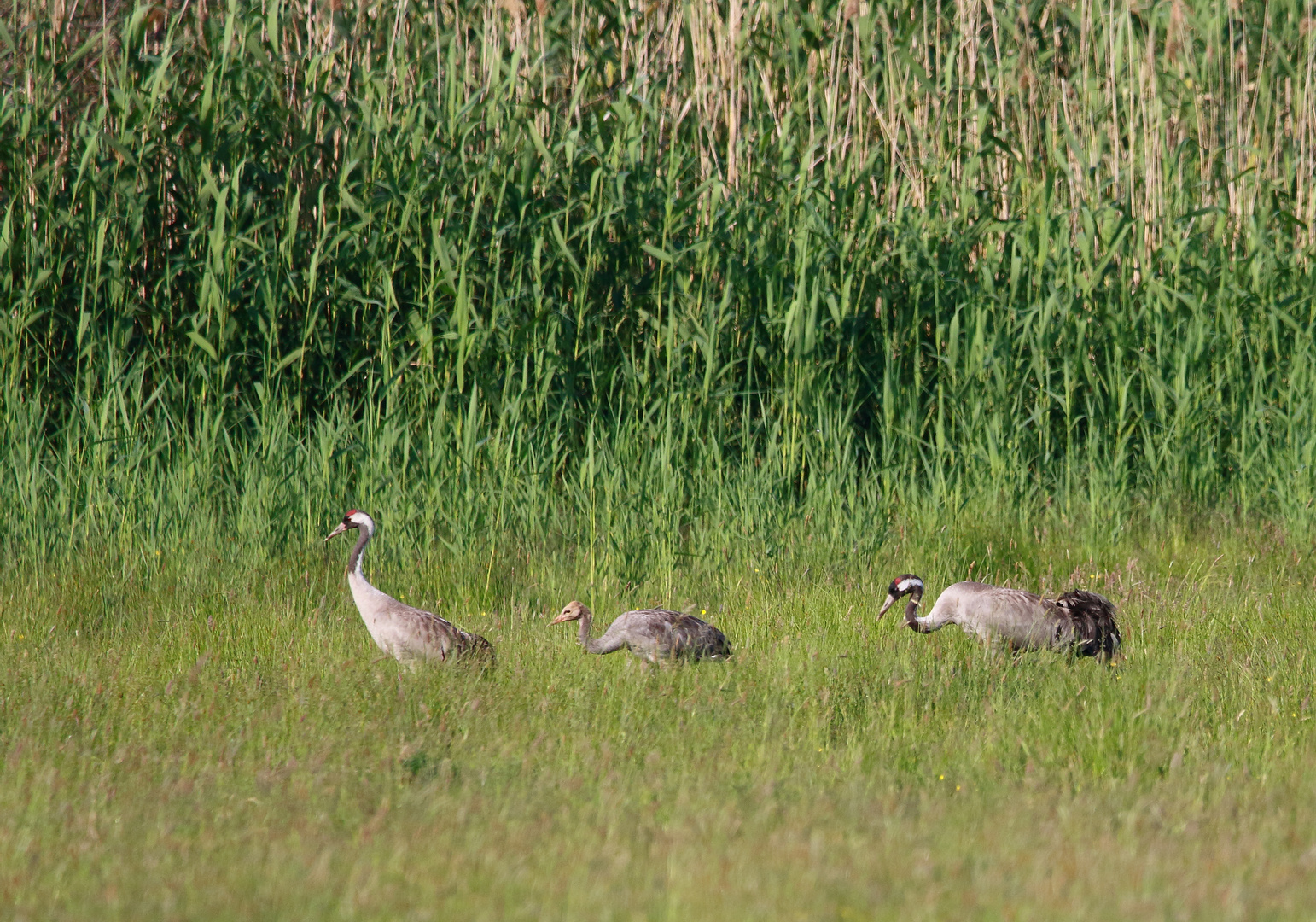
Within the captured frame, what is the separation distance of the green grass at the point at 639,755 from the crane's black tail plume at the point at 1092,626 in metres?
0.18

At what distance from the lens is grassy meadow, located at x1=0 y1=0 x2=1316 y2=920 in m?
5.82

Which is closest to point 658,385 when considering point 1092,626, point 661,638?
point 661,638

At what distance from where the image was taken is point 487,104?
9953 millimetres

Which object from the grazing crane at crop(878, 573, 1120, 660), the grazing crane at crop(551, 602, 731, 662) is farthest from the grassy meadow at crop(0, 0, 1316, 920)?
the grazing crane at crop(551, 602, 731, 662)

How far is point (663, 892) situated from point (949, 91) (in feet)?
26.7

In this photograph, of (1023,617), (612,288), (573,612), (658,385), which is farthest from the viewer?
(612,288)

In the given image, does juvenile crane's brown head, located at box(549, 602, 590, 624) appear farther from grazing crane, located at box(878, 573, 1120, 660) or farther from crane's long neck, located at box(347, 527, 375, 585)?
grazing crane, located at box(878, 573, 1120, 660)

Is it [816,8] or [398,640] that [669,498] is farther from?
[816,8]

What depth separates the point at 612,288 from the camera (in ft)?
32.8

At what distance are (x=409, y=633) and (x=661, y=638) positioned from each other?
121 cm

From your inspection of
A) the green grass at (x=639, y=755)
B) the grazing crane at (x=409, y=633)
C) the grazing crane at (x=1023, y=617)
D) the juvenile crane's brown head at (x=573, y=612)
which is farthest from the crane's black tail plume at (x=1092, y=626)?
the grazing crane at (x=409, y=633)

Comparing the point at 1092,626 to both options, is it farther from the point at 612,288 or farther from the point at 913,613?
the point at 612,288

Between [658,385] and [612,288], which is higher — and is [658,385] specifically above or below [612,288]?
below

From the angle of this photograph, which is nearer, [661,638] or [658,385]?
[661,638]
